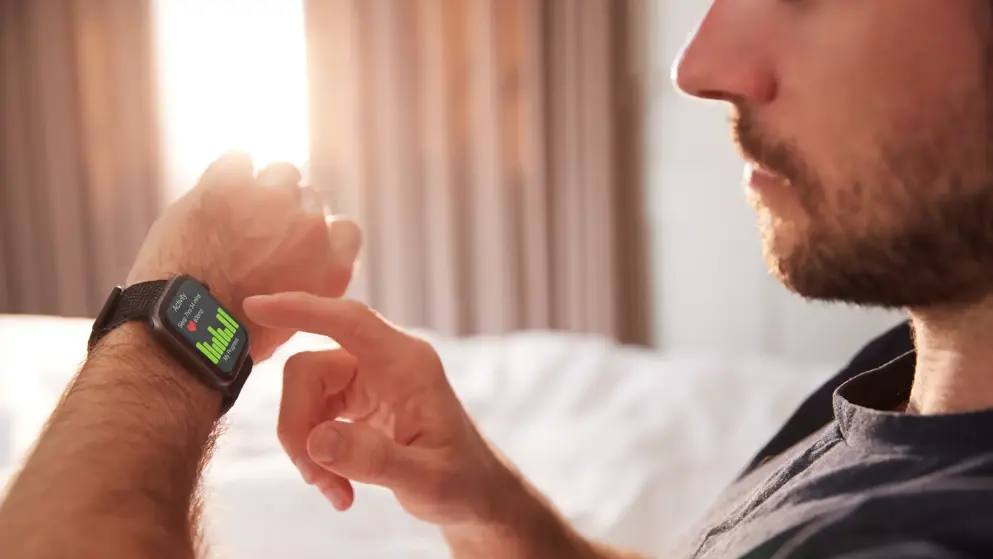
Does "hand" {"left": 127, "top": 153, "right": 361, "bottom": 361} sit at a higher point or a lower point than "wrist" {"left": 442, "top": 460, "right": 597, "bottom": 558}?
higher

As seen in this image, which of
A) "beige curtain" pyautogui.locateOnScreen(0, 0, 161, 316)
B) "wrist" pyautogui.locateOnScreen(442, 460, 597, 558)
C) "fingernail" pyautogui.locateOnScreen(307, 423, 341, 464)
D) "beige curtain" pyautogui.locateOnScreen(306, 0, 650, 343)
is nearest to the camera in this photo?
"fingernail" pyautogui.locateOnScreen(307, 423, 341, 464)

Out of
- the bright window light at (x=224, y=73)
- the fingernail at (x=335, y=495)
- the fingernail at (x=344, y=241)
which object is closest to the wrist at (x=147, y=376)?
the fingernail at (x=335, y=495)

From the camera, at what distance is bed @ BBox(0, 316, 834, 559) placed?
3.03ft

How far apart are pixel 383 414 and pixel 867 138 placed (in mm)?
456

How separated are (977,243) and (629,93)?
2.00 meters

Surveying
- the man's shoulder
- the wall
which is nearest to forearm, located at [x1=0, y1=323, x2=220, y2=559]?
the man's shoulder

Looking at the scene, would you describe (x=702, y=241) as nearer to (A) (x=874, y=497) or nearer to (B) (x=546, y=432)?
(B) (x=546, y=432)

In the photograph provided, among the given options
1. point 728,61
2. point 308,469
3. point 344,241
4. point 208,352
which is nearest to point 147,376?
point 208,352

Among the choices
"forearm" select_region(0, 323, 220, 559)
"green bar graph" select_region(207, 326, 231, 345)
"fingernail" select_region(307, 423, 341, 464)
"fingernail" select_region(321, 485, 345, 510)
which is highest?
"green bar graph" select_region(207, 326, 231, 345)

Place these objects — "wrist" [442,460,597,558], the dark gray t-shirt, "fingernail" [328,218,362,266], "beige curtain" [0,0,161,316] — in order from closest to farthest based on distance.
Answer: the dark gray t-shirt, "wrist" [442,460,597,558], "fingernail" [328,218,362,266], "beige curtain" [0,0,161,316]

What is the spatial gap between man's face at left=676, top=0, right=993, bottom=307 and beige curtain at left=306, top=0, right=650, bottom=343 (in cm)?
171

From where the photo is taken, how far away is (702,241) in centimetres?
240

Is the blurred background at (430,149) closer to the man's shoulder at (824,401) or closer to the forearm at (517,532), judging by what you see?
the man's shoulder at (824,401)

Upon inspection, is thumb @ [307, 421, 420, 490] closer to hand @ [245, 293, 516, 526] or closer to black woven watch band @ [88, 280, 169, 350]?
hand @ [245, 293, 516, 526]
